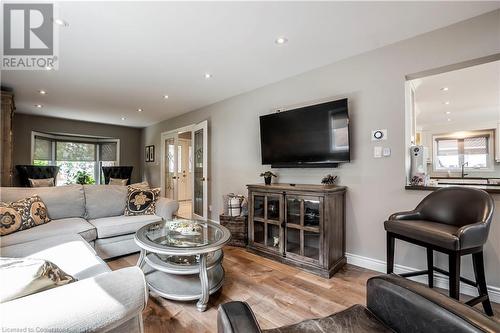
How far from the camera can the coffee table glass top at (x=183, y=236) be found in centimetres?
182

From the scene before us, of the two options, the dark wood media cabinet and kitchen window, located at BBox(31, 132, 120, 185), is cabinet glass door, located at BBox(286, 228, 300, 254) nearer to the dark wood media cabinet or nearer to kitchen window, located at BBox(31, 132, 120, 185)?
the dark wood media cabinet

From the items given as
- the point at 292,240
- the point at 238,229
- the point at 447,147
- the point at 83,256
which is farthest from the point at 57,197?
the point at 447,147

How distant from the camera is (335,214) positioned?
95.3 inches

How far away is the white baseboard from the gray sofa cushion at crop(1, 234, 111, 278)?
2399mm

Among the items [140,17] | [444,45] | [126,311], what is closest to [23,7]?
[140,17]

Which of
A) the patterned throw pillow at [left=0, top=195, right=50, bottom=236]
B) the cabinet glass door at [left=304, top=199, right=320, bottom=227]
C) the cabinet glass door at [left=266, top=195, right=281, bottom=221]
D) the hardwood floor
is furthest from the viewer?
the cabinet glass door at [left=266, top=195, right=281, bottom=221]

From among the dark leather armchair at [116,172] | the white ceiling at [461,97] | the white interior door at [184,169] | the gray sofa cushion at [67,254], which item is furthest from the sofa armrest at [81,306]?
the dark leather armchair at [116,172]

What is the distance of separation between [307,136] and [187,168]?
504cm

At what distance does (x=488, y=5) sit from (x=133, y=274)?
3045 mm

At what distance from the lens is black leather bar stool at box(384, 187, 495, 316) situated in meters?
1.49

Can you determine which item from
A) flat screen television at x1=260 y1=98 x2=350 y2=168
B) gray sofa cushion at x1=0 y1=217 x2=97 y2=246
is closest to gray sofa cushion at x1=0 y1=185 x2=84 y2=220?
gray sofa cushion at x1=0 y1=217 x2=97 y2=246

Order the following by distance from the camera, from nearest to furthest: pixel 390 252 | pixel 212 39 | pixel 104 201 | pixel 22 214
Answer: pixel 390 252
pixel 212 39
pixel 22 214
pixel 104 201

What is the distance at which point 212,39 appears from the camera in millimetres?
2225

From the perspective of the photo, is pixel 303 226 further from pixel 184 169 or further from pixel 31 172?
pixel 31 172
